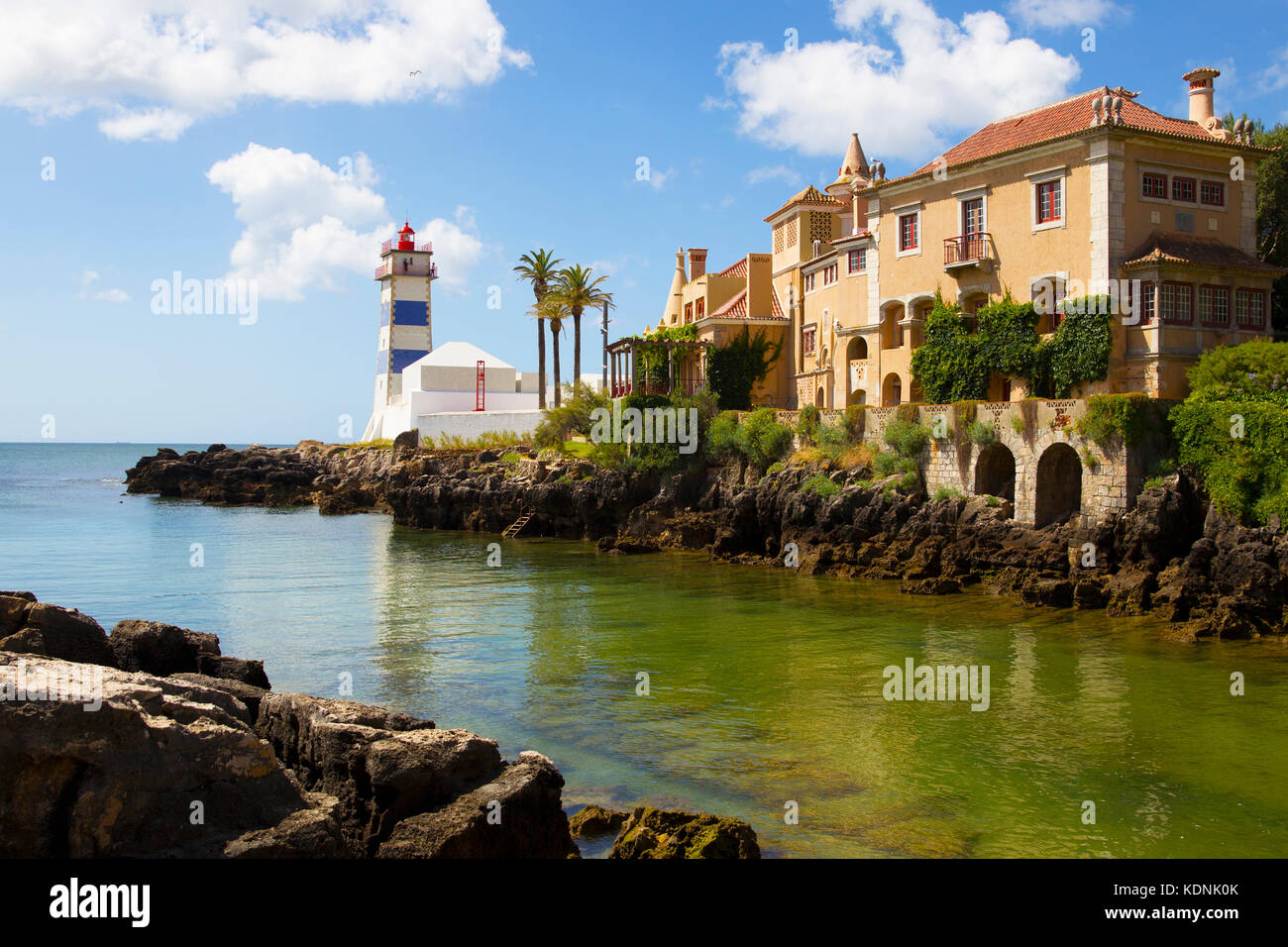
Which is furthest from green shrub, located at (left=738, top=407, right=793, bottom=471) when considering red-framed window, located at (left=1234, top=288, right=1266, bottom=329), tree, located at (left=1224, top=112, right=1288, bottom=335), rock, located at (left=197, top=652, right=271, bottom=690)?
rock, located at (left=197, top=652, right=271, bottom=690)

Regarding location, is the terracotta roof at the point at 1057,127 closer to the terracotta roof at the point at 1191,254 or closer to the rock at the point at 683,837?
the terracotta roof at the point at 1191,254

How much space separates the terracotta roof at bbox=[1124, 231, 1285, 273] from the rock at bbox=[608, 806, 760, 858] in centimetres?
3074

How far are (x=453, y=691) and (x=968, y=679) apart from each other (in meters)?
10.7

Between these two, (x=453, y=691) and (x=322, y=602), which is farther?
(x=322, y=602)

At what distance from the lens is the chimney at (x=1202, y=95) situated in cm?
3972

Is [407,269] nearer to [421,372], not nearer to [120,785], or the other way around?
[421,372]

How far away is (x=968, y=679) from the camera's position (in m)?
21.5

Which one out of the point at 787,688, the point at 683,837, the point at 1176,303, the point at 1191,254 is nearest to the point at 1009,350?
the point at 1176,303

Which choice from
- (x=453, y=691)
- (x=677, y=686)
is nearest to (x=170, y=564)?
(x=453, y=691)

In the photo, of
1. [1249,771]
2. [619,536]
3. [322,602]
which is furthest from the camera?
[619,536]

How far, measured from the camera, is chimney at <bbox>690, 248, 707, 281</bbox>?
66.2 m

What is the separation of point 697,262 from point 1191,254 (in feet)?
114

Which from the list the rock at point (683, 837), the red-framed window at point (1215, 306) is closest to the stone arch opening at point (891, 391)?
the red-framed window at point (1215, 306)
